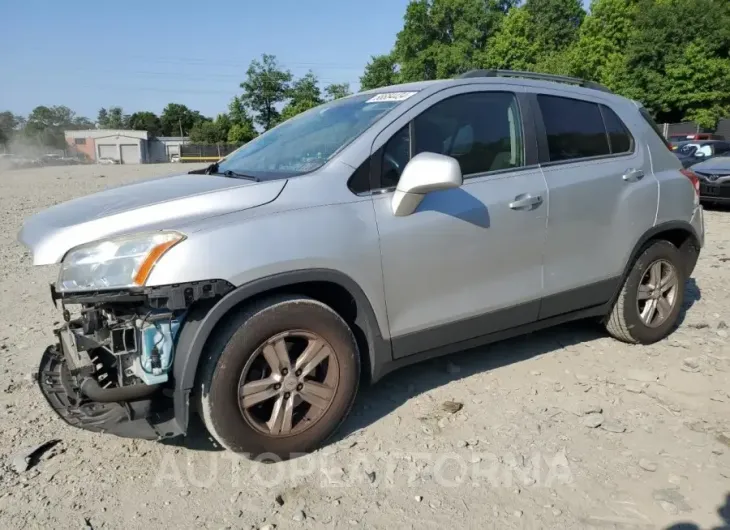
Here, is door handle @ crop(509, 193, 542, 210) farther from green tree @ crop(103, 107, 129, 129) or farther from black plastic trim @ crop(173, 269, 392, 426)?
green tree @ crop(103, 107, 129, 129)

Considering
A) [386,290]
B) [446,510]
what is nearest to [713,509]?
[446,510]

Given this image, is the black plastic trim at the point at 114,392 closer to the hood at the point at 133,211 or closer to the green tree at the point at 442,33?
the hood at the point at 133,211

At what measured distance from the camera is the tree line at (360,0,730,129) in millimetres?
38312

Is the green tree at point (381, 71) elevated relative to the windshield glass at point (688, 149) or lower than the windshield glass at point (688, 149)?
elevated

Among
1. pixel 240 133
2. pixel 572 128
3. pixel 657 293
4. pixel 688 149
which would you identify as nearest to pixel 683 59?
pixel 688 149

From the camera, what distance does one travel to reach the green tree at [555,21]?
5712 centimetres

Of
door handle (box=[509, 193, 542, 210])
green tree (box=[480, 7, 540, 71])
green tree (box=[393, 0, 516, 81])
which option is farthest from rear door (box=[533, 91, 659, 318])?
green tree (box=[393, 0, 516, 81])

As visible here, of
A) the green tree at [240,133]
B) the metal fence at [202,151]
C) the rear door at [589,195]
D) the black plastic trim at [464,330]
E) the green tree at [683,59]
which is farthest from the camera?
the green tree at [240,133]

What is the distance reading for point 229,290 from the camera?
2506 mm

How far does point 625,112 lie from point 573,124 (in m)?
0.64

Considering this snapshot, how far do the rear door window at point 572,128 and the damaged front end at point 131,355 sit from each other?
2.33m

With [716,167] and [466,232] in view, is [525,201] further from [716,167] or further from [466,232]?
[716,167]

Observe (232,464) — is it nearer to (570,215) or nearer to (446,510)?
(446,510)

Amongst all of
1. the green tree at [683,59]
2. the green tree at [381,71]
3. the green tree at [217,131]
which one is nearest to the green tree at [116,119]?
the green tree at [217,131]
